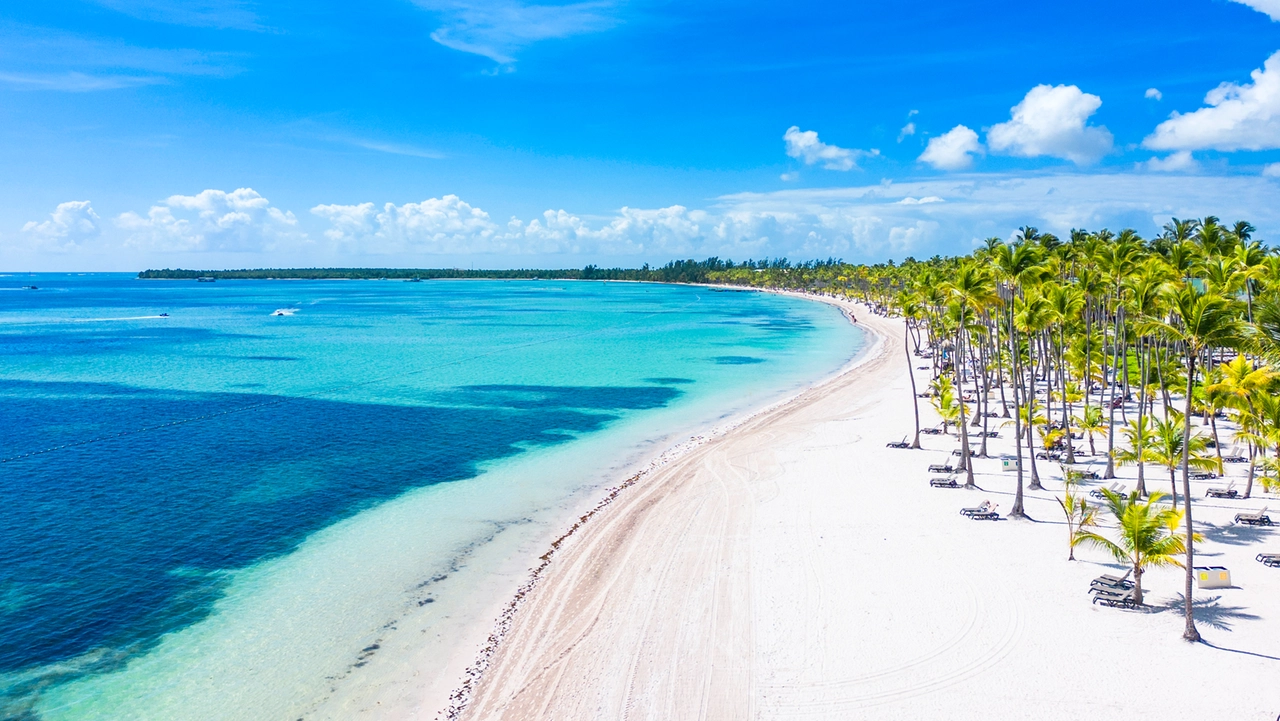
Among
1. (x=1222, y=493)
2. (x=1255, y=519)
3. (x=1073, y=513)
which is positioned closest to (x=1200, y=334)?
(x=1073, y=513)

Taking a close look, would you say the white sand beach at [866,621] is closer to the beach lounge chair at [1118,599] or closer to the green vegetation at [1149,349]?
the beach lounge chair at [1118,599]

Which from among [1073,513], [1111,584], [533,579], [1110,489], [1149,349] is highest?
[1149,349]

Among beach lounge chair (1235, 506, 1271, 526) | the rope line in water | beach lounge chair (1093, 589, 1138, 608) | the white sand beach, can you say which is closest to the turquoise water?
the rope line in water

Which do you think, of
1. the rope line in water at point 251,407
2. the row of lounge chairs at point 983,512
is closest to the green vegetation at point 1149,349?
the row of lounge chairs at point 983,512

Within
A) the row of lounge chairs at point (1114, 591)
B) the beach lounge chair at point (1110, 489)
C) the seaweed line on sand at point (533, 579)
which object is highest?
the beach lounge chair at point (1110, 489)

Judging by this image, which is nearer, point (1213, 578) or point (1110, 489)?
point (1213, 578)

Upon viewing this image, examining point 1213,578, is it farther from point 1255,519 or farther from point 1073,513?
point 1255,519

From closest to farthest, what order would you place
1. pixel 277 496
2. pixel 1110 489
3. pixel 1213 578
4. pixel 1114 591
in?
pixel 1114 591
pixel 1213 578
pixel 1110 489
pixel 277 496
